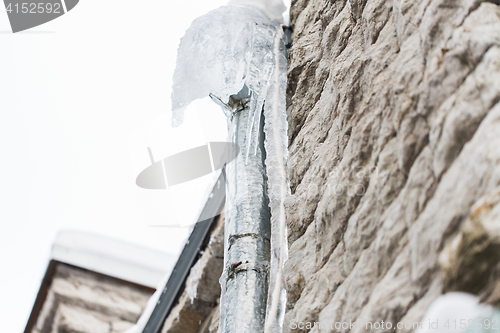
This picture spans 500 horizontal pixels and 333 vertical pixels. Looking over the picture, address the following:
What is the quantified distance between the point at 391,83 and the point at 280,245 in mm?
551

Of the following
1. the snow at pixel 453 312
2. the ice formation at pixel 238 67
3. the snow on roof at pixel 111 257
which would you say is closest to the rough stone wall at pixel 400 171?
the snow at pixel 453 312

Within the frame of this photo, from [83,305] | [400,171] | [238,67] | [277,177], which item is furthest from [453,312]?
[83,305]

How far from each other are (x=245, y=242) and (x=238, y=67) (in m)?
0.69

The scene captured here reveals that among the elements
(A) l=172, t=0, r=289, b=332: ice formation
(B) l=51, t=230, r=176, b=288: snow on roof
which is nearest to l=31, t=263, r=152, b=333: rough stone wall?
(B) l=51, t=230, r=176, b=288: snow on roof

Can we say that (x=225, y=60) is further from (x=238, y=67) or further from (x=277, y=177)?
(x=277, y=177)

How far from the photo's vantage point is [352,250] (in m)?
0.84

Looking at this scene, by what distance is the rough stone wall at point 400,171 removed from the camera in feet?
1.82

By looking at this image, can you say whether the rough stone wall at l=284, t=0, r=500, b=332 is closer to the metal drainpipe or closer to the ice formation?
the metal drainpipe

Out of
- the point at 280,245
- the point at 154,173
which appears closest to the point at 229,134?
the point at 280,245

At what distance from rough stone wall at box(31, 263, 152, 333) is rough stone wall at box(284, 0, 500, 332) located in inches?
88.3

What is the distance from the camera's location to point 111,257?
3.04 meters

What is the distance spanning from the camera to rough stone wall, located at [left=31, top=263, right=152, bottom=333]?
2.83 meters

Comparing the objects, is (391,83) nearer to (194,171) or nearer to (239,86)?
(239,86)

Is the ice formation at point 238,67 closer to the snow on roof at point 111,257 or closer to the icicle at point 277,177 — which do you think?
the icicle at point 277,177
